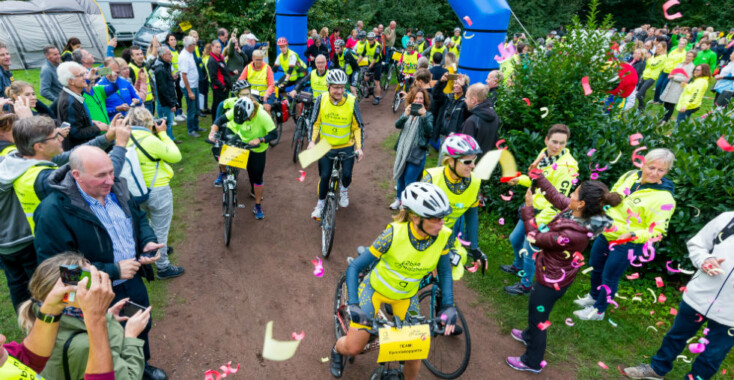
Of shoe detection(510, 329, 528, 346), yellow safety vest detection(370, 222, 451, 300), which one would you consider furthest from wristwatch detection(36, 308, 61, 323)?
shoe detection(510, 329, 528, 346)

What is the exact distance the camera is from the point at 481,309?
5215 mm

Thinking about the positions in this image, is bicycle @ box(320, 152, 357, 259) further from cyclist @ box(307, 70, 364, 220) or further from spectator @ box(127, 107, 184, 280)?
spectator @ box(127, 107, 184, 280)

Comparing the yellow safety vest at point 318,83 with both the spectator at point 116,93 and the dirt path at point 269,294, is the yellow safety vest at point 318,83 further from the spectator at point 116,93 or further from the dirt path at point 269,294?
the spectator at point 116,93

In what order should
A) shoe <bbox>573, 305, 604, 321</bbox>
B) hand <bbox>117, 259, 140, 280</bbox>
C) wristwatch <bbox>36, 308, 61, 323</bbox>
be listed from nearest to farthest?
1. wristwatch <bbox>36, 308, 61, 323</bbox>
2. hand <bbox>117, 259, 140, 280</bbox>
3. shoe <bbox>573, 305, 604, 321</bbox>

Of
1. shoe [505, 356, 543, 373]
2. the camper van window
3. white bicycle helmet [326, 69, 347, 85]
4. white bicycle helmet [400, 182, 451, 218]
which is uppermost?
white bicycle helmet [326, 69, 347, 85]

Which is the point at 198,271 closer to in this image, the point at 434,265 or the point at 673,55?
the point at 434,265

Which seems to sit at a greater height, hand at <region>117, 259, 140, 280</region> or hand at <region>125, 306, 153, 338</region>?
hand at <region>125, 306, 153, 338</region>

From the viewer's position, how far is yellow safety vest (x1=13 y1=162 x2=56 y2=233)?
338cm

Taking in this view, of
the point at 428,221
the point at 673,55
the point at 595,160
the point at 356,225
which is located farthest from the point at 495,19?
the point at 673,55

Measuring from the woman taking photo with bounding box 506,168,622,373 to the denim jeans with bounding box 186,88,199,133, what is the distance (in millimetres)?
8467

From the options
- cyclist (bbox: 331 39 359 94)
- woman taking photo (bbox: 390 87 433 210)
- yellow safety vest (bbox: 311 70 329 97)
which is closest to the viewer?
woman taking photo (bbox: 390 87 433 210)

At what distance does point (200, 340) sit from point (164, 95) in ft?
22.2

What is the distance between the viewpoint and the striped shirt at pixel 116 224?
308 centimetres

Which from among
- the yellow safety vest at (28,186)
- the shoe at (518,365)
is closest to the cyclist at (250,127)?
the yellow safety vest at (28,186)
